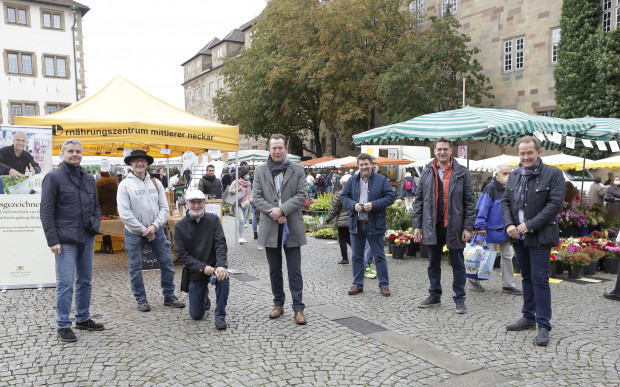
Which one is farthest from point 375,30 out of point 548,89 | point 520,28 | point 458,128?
point 458,128

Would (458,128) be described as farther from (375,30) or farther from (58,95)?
(58,95)

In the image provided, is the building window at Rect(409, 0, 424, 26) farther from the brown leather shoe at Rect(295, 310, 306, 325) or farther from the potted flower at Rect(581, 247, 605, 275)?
the brown leather shoe at Rect(295, 310, 306, 325)

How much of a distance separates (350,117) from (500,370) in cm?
2538

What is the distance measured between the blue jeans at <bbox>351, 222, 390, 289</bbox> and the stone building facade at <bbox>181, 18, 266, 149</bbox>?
162ft

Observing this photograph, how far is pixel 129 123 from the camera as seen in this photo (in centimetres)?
793

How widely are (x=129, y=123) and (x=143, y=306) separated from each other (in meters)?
3.42

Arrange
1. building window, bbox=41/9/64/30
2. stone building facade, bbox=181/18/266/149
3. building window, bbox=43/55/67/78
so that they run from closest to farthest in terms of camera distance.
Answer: building window, bbox=43/55/67/78, building window, bbox=41/9/64/30, stone building facade, bbox=181/18/266/149

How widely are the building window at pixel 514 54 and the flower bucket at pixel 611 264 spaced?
20.7 meters

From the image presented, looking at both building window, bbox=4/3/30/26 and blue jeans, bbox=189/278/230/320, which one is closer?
blue jeans, bbox=189/278/230/320

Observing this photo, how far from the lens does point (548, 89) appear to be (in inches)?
990

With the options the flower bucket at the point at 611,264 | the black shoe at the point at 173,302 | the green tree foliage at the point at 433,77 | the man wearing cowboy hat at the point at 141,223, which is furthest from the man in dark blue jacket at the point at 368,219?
the green tree foliage at the point at 433,77

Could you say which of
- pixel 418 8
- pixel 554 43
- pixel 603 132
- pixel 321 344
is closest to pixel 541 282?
pixel 321 344

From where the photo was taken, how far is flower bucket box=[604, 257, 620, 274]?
7992mm

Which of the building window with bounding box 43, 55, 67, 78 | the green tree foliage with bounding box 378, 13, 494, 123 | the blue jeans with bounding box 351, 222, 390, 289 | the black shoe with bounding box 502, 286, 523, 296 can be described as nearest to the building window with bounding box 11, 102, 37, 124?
the building window with bounding box 43, 55, 67, 78
